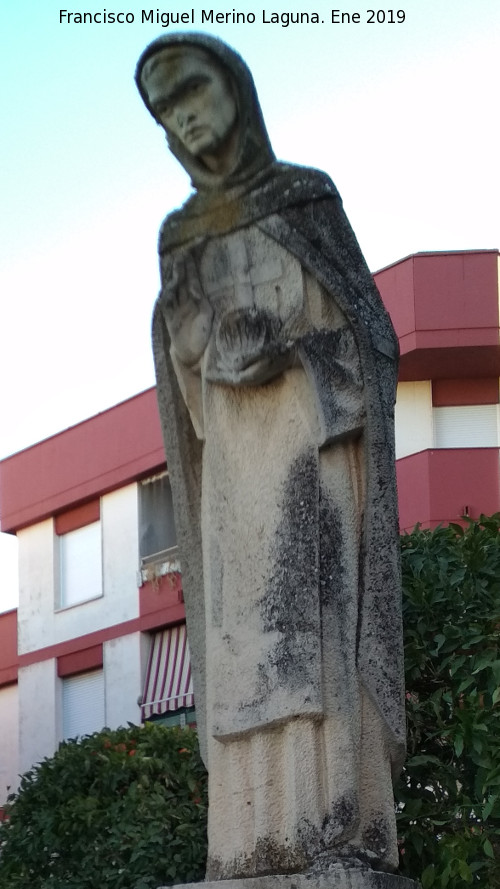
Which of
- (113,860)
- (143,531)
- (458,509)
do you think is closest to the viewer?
(113,860)

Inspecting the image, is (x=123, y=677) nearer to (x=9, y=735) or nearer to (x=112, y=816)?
(x=9, y=735)

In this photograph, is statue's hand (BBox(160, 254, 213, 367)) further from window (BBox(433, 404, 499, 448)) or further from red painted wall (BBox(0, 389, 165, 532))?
red painted wall (BBox(0, 389, 165, 532))

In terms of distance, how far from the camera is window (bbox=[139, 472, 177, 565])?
3077cm

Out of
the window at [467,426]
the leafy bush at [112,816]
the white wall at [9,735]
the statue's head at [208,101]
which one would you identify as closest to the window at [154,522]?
the white wall at [9,735]

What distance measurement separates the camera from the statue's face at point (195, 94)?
20.4 feet

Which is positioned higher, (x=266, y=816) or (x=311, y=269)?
(x=311, y=269)

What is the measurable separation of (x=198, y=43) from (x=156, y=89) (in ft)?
0.77

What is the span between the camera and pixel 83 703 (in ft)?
105

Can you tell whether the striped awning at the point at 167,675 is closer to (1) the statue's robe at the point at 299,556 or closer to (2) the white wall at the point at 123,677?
(2) the white wall at the point at 123,677

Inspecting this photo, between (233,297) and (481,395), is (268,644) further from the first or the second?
(481,395)

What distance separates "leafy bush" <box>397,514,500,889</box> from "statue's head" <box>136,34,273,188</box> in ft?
7.01

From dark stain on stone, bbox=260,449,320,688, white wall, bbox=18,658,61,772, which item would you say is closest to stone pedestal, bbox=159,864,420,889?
dark stain on stone, bbox=260,449,320,688

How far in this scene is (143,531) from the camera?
31047 millimetres

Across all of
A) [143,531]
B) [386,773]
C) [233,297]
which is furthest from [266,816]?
[143,531]
